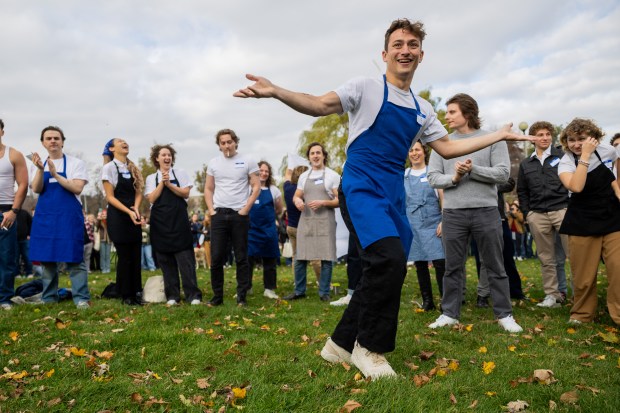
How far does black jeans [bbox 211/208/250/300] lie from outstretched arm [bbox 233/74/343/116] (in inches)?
161

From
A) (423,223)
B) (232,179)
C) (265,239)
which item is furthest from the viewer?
(265,239)

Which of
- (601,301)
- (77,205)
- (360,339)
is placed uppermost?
(77,205)

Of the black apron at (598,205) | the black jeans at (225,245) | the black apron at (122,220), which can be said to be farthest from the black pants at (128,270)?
the black apron at (598,205)

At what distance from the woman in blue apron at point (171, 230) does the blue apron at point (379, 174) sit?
4.32 metres

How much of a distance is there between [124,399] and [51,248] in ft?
14.8

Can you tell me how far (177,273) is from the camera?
760cm

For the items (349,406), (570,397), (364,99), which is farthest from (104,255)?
(570,397)

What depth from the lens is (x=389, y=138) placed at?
3.72 m

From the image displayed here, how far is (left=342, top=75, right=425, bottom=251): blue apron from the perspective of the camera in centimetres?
362

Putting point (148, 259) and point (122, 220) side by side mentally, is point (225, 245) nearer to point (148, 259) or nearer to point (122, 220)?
point (122, 220)

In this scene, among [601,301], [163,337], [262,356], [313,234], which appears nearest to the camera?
[262,356]

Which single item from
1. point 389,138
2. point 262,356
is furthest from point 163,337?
point 389,138

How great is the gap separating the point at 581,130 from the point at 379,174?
10.2 feet

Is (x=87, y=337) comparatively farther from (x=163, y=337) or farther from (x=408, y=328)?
(x=408, y=328)
